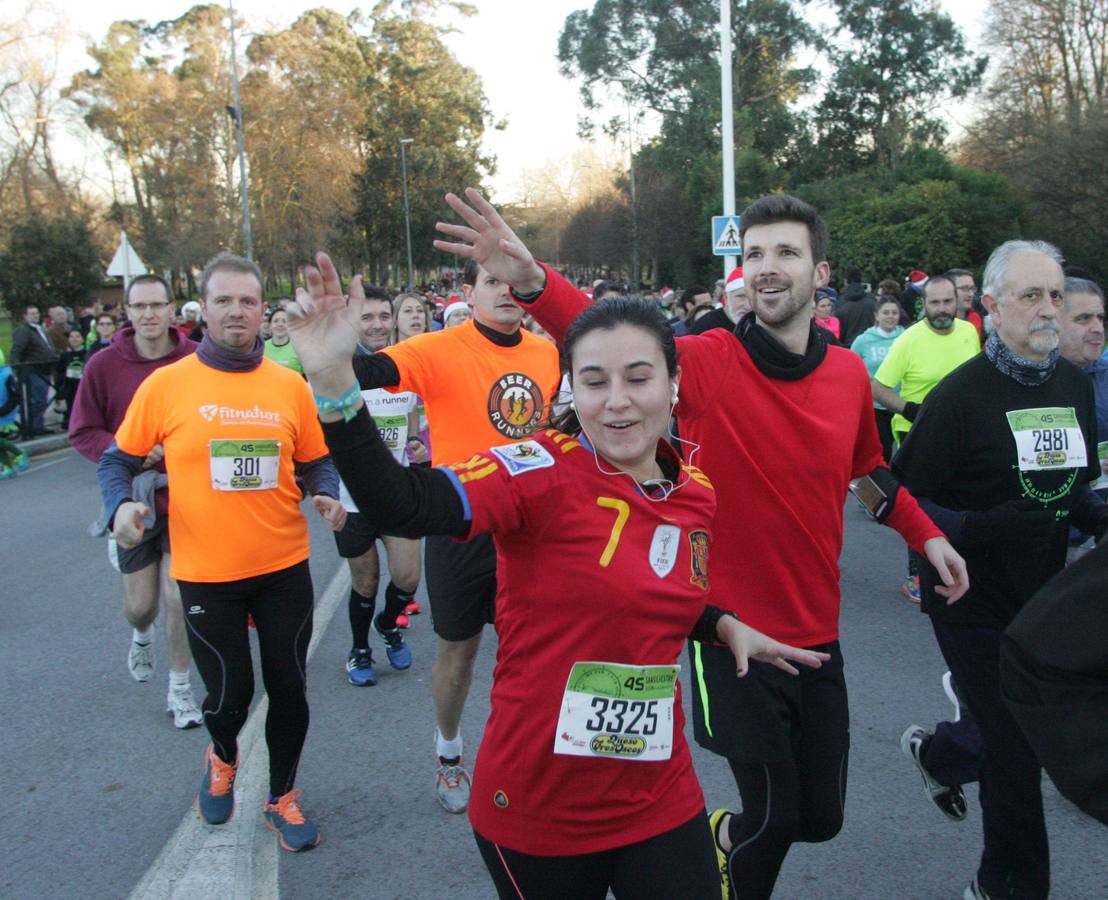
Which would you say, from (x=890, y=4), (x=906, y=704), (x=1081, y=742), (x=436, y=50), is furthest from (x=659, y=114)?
(x=1081, y=742)

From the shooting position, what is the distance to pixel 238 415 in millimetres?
4027

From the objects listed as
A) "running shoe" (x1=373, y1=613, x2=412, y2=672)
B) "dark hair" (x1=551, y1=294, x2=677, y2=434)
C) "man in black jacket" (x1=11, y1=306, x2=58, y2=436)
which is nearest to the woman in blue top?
"running shoe" (x1=373, y1=613, x2=412, y2=672)

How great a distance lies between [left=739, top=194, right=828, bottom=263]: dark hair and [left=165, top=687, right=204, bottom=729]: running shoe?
3581 mm

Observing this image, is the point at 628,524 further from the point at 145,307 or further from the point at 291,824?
the point at 145,307

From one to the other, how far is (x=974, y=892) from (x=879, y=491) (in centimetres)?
129

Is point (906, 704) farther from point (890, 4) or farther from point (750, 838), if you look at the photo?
point (890, 4)

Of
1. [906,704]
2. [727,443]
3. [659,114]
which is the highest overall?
[659,114]

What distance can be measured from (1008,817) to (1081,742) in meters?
1.90

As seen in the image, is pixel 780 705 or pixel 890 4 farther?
pixel 890 4

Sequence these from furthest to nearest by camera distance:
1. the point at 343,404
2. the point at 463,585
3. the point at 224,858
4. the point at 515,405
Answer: the point at 515,405 < the point at 463,585 < the point at 224,858 < the point at 343,404

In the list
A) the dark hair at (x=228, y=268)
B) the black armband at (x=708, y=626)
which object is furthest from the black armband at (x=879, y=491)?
the dark hair at (x=228, y=268)

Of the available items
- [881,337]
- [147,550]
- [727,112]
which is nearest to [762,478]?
[147,550]

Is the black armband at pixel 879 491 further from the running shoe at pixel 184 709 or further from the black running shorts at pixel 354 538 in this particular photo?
the running shoe at pixel 184 709

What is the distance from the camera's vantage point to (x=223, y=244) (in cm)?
4541
